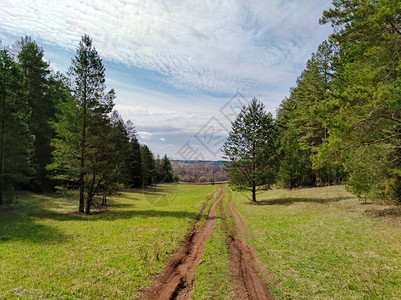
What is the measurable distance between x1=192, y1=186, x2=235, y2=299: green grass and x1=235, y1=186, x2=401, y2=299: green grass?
164 cm

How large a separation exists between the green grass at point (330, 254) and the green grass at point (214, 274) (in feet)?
5.38

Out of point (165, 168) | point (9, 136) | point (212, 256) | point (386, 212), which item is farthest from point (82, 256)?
point (165, 168)

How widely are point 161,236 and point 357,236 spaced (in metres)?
11.3

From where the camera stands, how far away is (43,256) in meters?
10.1

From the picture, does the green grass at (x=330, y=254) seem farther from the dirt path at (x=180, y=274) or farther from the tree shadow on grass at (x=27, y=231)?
the tree shadow on grass at (x=27, y=231)

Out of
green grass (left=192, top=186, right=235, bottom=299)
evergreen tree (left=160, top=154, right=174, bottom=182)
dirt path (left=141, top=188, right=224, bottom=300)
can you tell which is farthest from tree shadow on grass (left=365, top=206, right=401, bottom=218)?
evergreen tree (left=160, top=154, right=174, bottom=182)

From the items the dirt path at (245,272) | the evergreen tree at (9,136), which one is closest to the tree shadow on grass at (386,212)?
the dirt path at (245,272)

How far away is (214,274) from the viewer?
8141 mm

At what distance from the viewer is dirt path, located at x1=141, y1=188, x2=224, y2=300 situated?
7.07 meters

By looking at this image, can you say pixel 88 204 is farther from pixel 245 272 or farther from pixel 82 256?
pixel 245 272

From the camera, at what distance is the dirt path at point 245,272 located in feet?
23.0

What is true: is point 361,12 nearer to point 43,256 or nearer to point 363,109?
point 363,109

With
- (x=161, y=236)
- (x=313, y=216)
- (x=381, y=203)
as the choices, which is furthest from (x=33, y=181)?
(x=381, y=203)

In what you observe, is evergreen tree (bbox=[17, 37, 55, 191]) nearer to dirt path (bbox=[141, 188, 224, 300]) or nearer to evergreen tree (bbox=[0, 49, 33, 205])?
evergreen tree (bbox=[0, 49, 33, 205])
